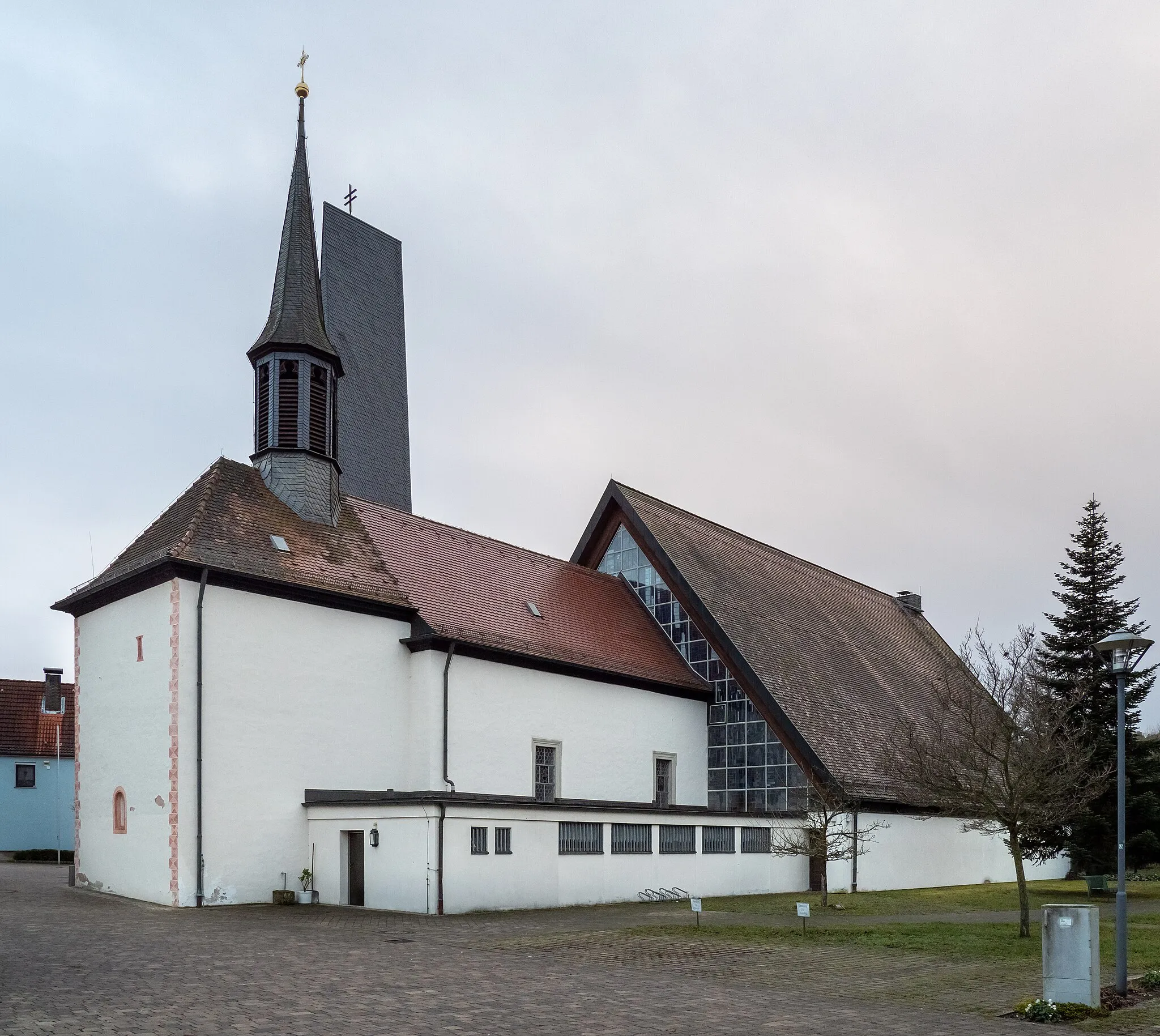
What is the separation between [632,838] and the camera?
982 inches

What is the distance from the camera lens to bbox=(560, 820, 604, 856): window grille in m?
23.4

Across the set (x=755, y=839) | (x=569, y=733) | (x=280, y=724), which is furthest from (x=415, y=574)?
(x=755, y=839)

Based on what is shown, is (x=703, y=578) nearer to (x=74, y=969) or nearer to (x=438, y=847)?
(x=438, y=847)

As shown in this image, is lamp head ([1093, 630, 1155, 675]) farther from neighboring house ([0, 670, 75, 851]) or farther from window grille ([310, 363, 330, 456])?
neighboring house ([0, 670, 75, 851])

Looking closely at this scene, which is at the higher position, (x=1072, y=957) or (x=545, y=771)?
(x=1072, y=957)

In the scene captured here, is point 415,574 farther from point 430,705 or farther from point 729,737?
point 729,737

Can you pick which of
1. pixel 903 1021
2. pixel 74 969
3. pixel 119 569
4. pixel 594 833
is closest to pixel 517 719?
pixel 594 833

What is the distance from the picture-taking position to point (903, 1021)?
10727mm

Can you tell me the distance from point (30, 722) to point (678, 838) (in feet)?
96.3

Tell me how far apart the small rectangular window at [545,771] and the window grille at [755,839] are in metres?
4.56

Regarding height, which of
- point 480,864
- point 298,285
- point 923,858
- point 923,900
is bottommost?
point 923,858

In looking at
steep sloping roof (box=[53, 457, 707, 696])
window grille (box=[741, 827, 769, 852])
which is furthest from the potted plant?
window grille (box=[741, 827, 769, 852])

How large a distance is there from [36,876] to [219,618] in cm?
1126

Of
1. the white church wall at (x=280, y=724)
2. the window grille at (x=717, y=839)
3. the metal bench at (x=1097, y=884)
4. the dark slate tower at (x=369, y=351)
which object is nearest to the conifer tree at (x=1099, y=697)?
the metal bench at (x=1097, y=884)
